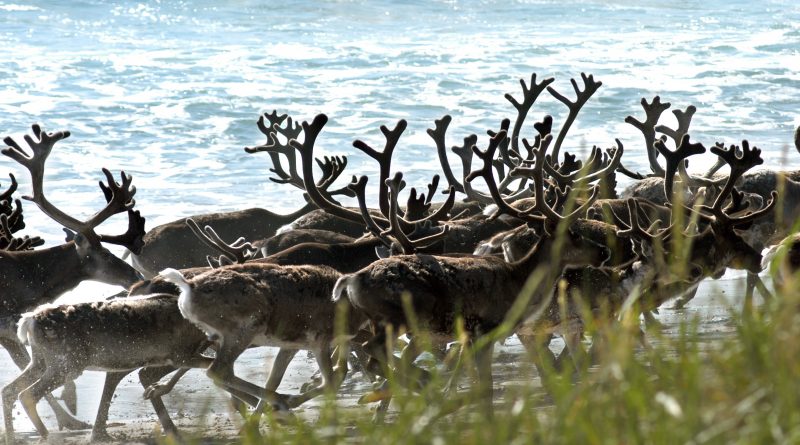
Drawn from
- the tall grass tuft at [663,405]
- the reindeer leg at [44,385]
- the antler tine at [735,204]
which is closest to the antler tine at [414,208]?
the antler tine at [735,204]

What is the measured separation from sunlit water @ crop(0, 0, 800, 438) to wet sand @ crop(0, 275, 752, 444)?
2.92m

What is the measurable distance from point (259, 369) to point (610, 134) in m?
12.7

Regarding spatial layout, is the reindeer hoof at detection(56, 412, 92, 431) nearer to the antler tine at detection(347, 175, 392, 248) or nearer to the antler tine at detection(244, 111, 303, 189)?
the antler tine at detection(347, 175, 392, 248)

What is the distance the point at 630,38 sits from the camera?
33.5 m

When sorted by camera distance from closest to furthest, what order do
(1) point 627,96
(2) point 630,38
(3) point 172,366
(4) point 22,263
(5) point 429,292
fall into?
(5) point 429,292
(3) point 172,366
(4) point 22,263
(1) point 627,96
(2) point 630,38

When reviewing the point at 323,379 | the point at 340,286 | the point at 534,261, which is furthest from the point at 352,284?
the point at 534,261

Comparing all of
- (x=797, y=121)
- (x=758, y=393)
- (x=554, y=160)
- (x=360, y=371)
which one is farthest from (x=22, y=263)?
(x=797, y=121)

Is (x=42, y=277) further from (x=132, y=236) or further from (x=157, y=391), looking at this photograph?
(x=157, y=391)

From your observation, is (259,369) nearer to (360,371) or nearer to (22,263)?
(360,371)

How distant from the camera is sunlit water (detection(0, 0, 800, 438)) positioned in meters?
18.7

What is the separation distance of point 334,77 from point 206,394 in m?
18.8

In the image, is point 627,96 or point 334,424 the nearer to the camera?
point 334,424

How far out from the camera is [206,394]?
8820 millimetres

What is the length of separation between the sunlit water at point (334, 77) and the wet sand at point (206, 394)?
115 inches
